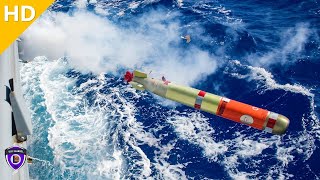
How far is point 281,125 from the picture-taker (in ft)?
158

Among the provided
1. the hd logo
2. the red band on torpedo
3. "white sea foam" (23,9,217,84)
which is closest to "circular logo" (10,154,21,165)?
"white sea foam" (23,9,217,84)

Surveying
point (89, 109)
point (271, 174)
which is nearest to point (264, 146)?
point (271, 174)

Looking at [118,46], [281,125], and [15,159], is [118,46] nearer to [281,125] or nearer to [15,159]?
[15,159]

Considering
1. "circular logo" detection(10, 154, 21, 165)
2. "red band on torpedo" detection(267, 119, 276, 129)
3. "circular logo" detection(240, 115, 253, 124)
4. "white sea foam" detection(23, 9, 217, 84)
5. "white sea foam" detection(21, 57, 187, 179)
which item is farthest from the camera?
"white sea foam" detection(23, 9, 217, 84)

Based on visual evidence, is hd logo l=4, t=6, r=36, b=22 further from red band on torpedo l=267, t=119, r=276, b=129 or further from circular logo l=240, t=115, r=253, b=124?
red band on torpedo l=267, t=119, r=276, b=129

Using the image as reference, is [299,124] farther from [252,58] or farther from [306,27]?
[306,27]

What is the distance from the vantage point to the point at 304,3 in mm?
76062

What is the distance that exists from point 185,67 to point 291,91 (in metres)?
16.1

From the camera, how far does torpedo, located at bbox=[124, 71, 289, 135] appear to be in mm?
48188

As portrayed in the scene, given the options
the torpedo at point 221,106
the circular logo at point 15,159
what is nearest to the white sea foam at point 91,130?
the torpedo at point 221,106

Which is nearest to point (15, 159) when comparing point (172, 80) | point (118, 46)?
point (172, 80)

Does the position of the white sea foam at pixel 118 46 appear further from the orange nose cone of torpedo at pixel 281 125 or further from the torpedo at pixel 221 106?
the orange nose cone of torpedo at pixel 281 125

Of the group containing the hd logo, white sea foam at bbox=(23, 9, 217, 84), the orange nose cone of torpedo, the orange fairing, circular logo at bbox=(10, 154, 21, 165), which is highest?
the hd logo

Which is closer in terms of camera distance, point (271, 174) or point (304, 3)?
point (271, 174)
